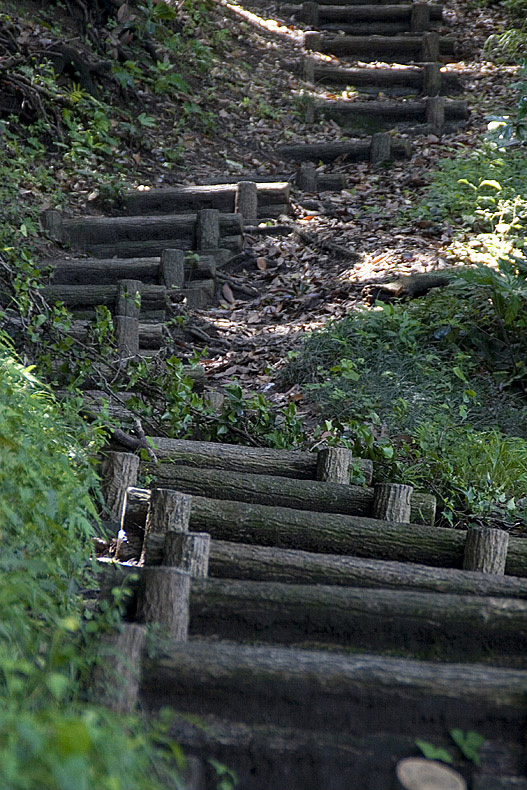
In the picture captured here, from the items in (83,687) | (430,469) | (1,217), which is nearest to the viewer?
(83,687)

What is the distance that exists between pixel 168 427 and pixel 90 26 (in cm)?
657

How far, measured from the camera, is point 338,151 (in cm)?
885

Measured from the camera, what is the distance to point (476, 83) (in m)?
10.1

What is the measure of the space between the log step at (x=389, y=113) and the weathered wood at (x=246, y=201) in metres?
2.63

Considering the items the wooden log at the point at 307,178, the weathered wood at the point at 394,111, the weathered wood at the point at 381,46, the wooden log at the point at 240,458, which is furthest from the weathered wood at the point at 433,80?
the wooden log at the point at 240,458

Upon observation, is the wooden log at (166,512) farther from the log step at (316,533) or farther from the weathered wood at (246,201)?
the weathered wood at (246,201)

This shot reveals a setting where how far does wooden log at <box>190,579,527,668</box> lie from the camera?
2.51 meters

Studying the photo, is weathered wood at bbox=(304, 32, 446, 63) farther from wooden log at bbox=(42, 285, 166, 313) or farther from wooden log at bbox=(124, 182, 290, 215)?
wooden log at bbox=(42, 285, 166, 313)

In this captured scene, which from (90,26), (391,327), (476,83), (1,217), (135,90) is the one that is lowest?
(391,327)

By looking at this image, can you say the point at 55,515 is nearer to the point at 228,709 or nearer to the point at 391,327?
the point at 228,709

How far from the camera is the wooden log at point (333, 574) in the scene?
111 inches

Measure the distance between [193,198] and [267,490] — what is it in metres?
4.76

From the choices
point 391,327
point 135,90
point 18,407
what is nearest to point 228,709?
point 18,407

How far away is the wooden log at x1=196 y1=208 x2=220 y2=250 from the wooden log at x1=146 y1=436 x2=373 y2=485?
3553mm
